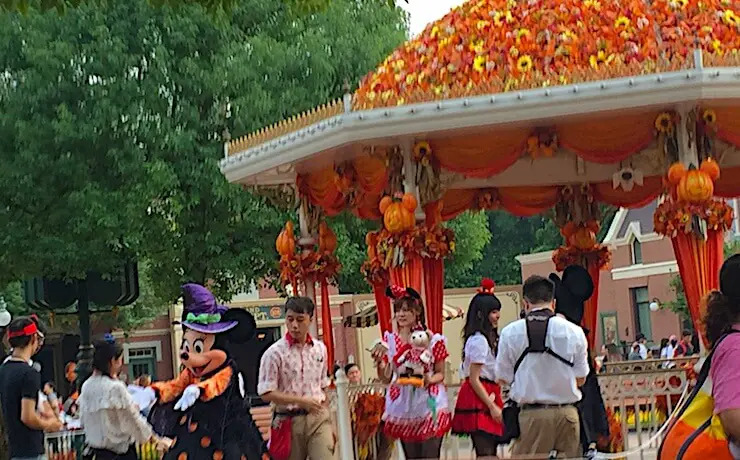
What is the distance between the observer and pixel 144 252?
827 inches

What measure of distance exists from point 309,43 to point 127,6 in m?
2.94

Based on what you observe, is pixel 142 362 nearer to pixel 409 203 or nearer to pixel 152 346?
pixel 152 346

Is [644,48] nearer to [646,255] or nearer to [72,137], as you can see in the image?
[72,137]

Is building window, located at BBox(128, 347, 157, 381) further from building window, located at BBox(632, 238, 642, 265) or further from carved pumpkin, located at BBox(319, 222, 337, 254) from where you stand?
carved pumpkin, located at BBox(319, 222, 337, 254)

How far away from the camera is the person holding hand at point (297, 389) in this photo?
29.9 feet

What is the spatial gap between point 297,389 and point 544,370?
2.05 m

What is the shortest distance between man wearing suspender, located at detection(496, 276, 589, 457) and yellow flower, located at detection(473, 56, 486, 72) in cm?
424

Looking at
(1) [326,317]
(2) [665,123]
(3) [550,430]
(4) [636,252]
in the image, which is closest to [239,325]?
(3) [550,430]

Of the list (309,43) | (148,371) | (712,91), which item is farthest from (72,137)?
(148,371)

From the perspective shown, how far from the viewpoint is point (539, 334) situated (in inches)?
308

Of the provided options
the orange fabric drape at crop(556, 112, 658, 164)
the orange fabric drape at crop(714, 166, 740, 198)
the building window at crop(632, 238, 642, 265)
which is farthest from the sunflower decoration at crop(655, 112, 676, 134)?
the building window at crop(632, 238, 642, 265)

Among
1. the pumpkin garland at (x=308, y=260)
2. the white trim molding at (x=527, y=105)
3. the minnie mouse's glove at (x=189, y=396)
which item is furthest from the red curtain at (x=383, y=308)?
the minnie mouse's glove at (x=189, y=396)

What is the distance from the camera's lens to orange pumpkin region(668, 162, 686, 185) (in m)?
10.8

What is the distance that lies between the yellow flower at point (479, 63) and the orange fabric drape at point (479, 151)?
0.58 metres
